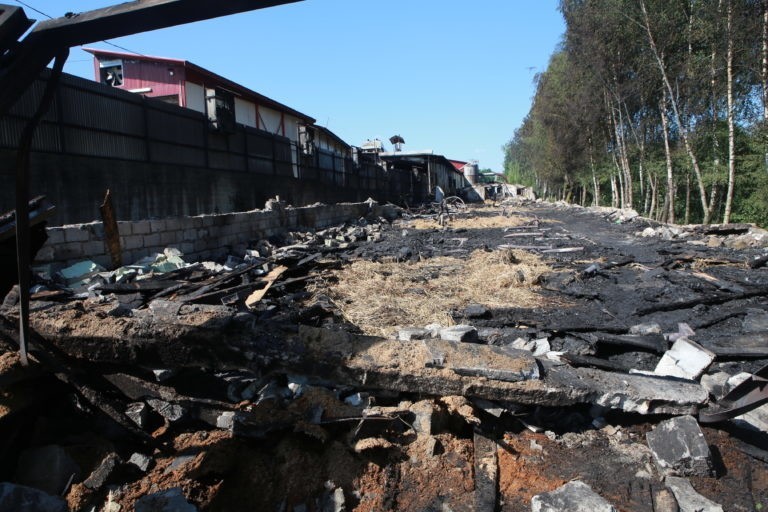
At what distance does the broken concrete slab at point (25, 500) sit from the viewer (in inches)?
78.2

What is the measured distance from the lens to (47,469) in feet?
8.02

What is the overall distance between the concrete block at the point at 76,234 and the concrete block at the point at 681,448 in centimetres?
780

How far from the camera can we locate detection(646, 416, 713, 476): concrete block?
2.45 metres

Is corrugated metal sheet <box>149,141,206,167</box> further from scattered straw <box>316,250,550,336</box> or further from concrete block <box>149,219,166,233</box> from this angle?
scattered straw <box>316,250,550,336</box>

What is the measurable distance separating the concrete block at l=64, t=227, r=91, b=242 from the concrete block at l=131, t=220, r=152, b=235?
0.98 metres

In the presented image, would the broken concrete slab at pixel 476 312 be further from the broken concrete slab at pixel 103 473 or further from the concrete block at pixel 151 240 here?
the concrete block at pixel 151 240

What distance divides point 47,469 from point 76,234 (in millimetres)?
5589

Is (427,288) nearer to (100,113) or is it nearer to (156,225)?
(156,225)

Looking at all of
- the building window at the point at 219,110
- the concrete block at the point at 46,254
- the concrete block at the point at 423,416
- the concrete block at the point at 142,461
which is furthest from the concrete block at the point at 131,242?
the building window at the point at 219,110

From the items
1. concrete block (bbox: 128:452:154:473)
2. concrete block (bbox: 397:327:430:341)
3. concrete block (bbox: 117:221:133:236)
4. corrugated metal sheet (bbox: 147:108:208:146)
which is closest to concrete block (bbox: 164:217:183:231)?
concrete block (bbox: 117:221:133:236)

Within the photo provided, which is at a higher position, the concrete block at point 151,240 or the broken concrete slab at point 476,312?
the concrete block at point 151,240

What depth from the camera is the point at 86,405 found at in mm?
2875

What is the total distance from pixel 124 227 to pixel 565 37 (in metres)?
29.6

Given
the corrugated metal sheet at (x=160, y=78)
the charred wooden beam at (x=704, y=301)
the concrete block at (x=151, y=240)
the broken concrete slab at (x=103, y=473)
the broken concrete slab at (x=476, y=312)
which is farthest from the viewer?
the corrugated metal sheet at (x=160, y=78)
